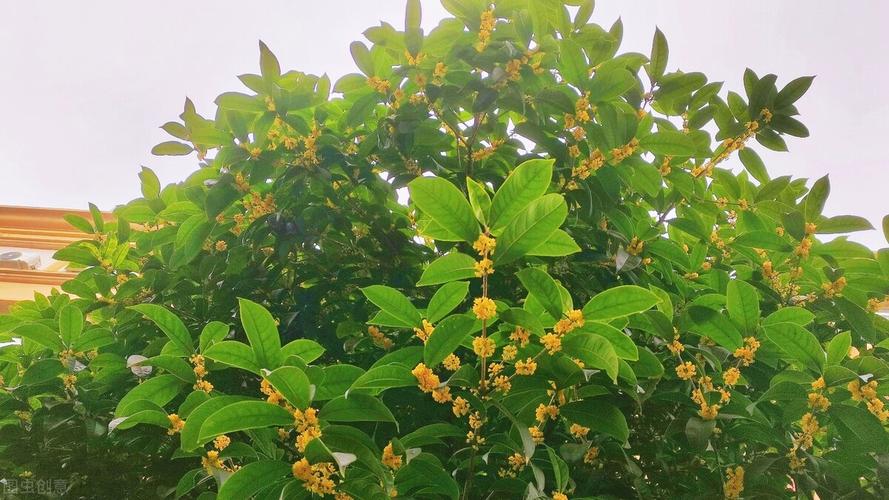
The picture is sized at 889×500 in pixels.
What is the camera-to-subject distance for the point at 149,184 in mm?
2121

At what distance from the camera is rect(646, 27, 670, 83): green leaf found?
1.66 metres

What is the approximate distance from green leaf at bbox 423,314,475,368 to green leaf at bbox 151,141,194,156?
45.1 inches

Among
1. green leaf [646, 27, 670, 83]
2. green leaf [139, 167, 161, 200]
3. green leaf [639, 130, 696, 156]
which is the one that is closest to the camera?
green leaf [639, 130, 696, 156]

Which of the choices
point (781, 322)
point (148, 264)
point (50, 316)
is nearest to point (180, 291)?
point (148, 264)

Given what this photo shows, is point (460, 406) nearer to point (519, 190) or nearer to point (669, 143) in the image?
point (519, 190)

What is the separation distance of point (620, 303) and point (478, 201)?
0.26m

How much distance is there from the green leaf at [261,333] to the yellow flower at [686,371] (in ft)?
2.42

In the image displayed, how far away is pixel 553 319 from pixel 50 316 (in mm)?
1732

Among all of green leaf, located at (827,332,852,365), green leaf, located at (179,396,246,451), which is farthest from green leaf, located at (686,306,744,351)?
green leaf, located at (179,396,246,451)

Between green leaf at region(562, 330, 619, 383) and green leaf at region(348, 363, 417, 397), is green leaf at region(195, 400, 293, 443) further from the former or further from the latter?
green leaf at region(562, 330, 619, 383)

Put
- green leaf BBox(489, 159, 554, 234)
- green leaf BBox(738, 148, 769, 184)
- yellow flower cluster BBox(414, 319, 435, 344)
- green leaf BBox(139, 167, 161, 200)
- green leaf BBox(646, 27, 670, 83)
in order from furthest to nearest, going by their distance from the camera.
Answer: green leaf BBox(139, 167, 161, 200) → green leaf BBox(738, 148, 769, 184) → green leaf BBox(646, 27, 670, 83) → yellow flower cluster BBox(414, 319, 435, 344) → green leaf BBox(489, 159, 554, 234)

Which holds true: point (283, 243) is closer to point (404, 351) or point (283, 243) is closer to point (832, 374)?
point (404, 351)

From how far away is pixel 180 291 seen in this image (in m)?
1.83

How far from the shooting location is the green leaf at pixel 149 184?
2.12 metres
